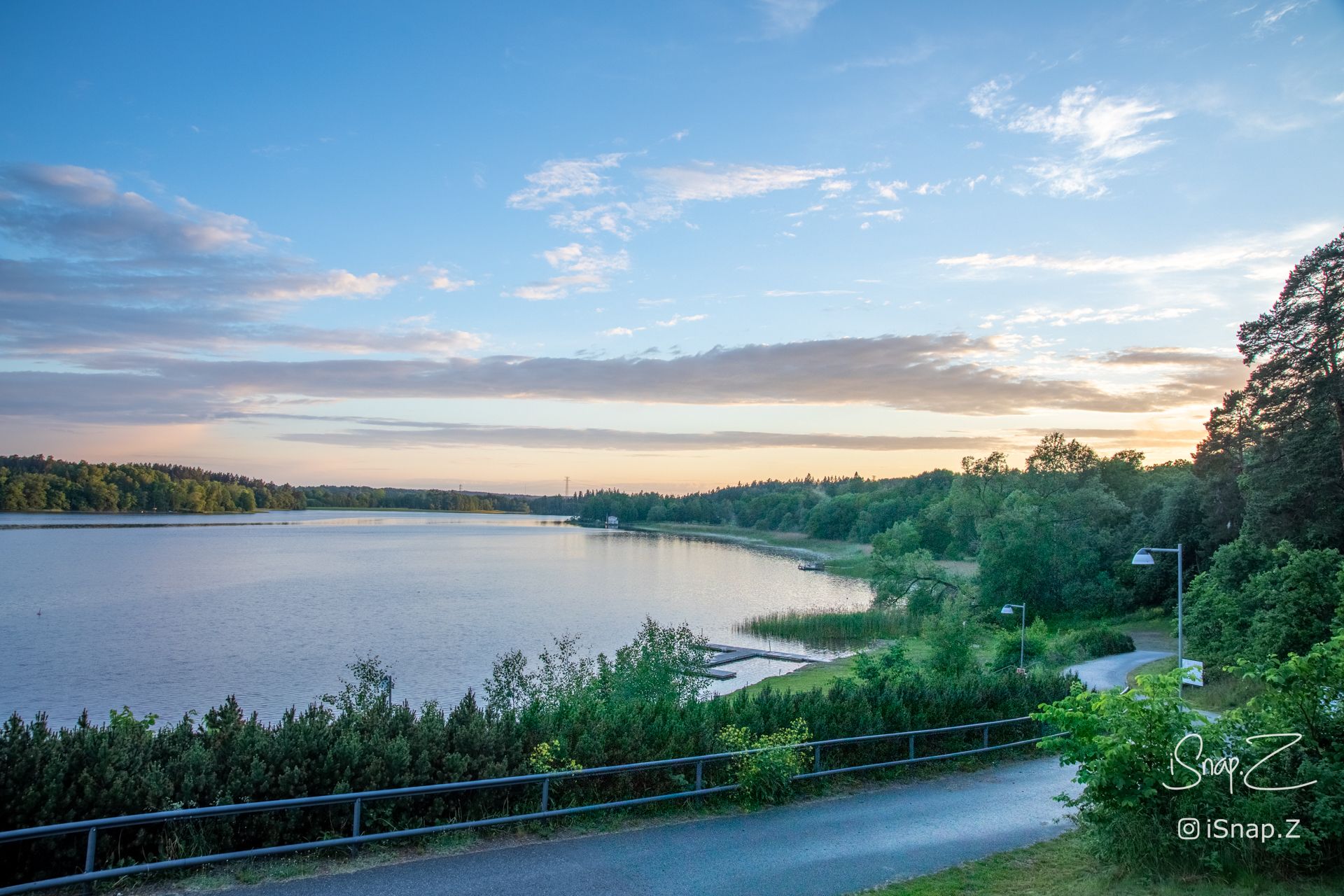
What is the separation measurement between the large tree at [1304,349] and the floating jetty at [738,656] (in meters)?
22.8

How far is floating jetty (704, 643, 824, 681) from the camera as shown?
39.6 metres

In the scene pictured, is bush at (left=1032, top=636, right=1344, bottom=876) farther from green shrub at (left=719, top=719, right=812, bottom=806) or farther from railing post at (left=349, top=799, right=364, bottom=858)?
railing post at (left=349, top=799, right=364, bottom=858)

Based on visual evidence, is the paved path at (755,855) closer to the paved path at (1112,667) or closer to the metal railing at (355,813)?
the metal railing at (355,813)

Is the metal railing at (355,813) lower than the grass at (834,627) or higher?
higher

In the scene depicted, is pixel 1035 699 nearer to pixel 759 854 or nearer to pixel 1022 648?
pixel 759 854

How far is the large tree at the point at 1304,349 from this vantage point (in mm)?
32031

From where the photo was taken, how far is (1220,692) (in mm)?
26312

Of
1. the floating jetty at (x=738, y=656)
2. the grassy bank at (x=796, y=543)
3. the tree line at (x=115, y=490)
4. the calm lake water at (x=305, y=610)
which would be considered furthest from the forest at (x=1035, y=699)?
the tree line at (x=115, y=490)

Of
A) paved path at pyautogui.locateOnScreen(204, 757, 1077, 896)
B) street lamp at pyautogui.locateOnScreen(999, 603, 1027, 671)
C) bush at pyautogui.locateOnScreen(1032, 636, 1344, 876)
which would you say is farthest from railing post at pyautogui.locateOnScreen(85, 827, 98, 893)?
street lamp at pyautogui.locateOnScreen(999, 603, 1027, 671)

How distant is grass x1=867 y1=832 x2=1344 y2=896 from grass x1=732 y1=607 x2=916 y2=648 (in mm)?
37914

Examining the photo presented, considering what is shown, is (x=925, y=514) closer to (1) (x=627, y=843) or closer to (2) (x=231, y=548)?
(2) (x=231, y=548)

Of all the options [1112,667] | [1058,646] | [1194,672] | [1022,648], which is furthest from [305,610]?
[1194,672]

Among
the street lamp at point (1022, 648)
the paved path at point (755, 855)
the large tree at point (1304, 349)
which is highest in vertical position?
the large tree at point (1304, 349)

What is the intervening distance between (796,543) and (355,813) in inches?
5762
